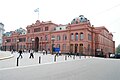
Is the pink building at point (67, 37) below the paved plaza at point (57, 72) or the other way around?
the other way around

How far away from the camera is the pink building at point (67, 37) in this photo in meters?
53.3

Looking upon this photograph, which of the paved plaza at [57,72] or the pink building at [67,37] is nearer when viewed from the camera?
the paved plaza at [57,72]

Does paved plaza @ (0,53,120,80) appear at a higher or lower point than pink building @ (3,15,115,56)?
lower

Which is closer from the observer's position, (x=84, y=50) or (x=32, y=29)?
(x=84, y=50)

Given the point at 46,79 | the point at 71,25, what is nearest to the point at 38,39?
the point at 71,25

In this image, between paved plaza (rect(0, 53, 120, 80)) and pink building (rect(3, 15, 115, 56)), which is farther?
pink building (rect(3, 15, 115, 56))

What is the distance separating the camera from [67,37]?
2279 inches

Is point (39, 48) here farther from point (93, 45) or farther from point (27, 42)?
point (93, 45)

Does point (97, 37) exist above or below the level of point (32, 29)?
below

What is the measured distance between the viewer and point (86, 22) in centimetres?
5297

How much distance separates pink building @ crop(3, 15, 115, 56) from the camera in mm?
53281

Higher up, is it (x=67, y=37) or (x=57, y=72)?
(x=67, y=37)

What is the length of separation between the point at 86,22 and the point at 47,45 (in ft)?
69.4

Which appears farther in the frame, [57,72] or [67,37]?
[67,37]
